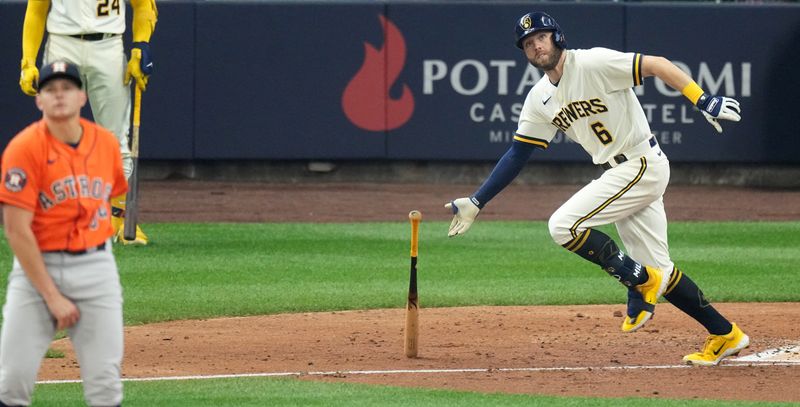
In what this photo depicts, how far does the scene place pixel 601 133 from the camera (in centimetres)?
814

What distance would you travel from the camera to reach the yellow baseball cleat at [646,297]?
8.05m

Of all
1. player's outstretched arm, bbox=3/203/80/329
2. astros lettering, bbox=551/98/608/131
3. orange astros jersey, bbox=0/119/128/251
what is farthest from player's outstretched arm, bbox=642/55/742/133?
player's outstretched arm, bbox=3/203/80/329

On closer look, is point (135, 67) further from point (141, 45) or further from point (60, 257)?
point (60, 257)

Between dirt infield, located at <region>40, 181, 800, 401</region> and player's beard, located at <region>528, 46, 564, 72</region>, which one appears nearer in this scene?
dirt infield, located at <region>40, 181, 800, 401</region>

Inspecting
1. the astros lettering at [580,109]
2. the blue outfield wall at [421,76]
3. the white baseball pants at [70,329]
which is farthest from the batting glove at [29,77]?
the blue outfield wall at [421,76]

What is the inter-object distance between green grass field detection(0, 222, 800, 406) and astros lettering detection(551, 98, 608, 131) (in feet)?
7.12

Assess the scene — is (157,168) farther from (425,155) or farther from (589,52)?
(589,52)

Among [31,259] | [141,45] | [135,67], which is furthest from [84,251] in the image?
[141,45]

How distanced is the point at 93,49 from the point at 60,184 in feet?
20.6

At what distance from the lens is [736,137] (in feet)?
62.3

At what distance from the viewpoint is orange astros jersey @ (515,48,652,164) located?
799 cm

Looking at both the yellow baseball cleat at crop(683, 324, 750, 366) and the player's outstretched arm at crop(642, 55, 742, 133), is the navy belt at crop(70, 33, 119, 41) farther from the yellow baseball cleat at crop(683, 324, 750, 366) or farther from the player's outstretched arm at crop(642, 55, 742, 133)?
the yellow baseball cleat at crop(683, 324, 750, 366)

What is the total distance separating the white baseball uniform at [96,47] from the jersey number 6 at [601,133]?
4.84 m

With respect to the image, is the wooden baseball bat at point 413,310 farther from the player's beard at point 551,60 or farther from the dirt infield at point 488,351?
the player's beard at point 551,60
